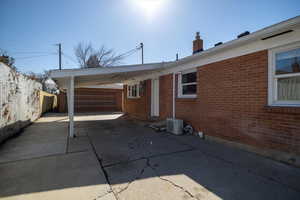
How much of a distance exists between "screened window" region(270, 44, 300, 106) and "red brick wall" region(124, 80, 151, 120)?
644 centimetres

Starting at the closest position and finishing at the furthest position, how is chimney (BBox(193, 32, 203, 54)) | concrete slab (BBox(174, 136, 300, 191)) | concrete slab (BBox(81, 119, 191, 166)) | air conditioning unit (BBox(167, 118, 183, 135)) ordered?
concrete slab (BBox(174, 136, 300, 191))
concrete slab (BBox(81, 119, 191, 166))
air conditioning unit (BBox(167, 118, 183, 135))
chimney (BBox(193, 32, 203, 54))

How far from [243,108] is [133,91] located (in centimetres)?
854

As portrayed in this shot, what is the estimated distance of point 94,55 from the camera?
2845cm

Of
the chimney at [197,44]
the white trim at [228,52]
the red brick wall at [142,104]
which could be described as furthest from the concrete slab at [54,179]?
the chimney at [197,44]

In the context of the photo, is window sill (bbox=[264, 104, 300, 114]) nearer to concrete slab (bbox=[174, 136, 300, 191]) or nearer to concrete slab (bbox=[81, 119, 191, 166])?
concrete slab (bbox=[174, 136, 300, 191])

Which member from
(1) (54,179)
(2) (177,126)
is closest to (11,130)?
(1) (54,179)

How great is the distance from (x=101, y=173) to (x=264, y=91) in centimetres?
441

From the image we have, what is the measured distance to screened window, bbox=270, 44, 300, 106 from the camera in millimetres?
3373

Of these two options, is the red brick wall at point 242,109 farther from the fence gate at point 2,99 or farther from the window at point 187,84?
the fence gate at point 2,99

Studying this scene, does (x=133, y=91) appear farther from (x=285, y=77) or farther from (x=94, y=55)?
(x=94, y=55)

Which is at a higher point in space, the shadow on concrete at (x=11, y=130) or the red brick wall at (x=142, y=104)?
the red brick wall at (x=142, y=104)

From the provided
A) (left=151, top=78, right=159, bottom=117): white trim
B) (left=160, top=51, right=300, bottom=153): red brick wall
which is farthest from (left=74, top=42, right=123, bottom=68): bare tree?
(left=160, top=51, right=300, bottom=153): red brick wall

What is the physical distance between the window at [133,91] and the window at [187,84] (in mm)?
4393

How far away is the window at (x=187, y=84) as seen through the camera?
6336mm
